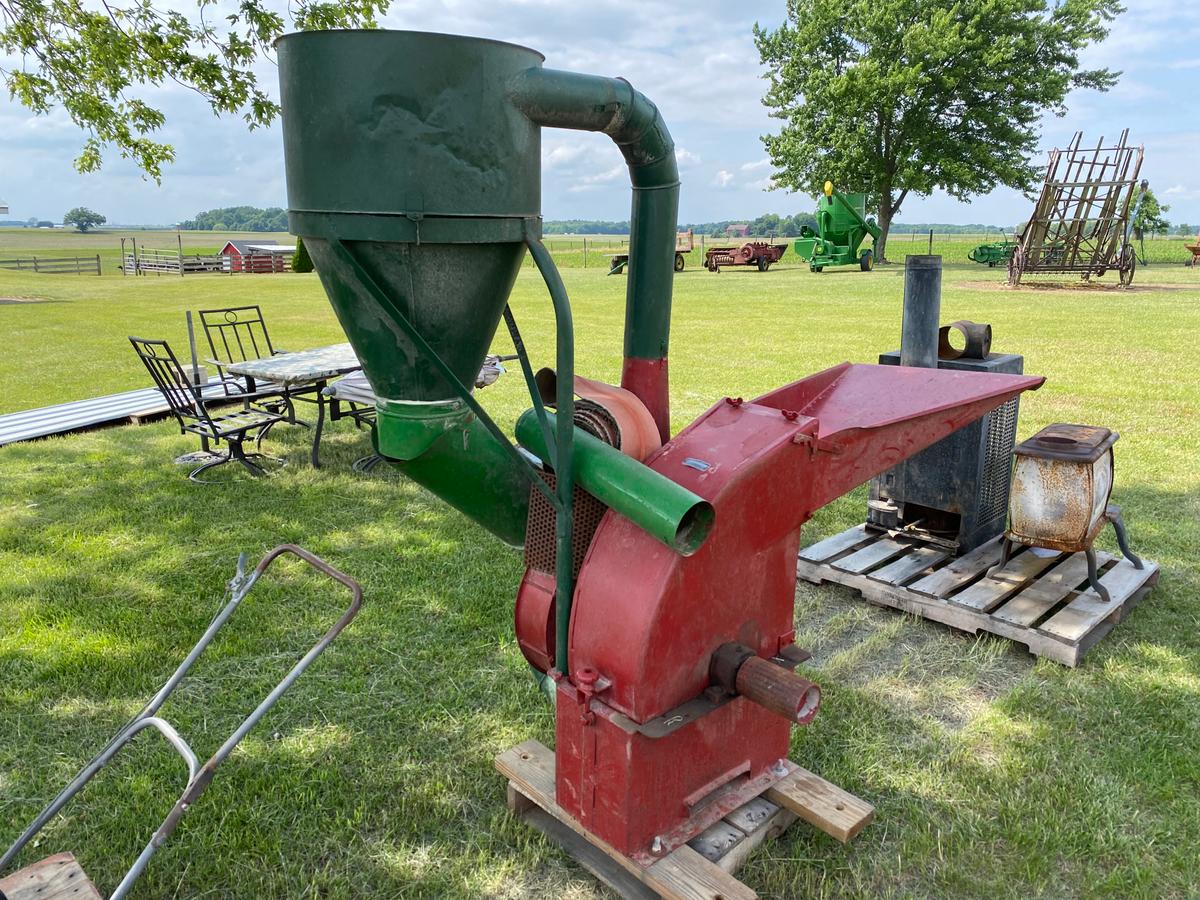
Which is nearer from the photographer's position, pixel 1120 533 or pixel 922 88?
pixel 1120 533

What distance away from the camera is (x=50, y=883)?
2.19 m

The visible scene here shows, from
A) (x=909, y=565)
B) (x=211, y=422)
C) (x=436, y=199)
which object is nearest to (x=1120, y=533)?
(x=909, y=565)

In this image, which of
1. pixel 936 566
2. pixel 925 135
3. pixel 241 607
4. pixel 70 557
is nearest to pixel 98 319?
pixel 70 557

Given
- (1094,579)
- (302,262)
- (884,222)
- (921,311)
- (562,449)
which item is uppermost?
(884,222)

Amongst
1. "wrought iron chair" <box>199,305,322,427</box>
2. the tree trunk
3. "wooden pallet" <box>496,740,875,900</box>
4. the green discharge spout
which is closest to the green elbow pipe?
the green discharge spout

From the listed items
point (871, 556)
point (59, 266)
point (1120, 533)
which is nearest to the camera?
point (1120, 533)

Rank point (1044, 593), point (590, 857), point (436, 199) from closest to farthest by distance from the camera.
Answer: point (436, 199) < point (590, 857) < point (1044, 593)

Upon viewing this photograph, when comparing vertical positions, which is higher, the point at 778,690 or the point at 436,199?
the point at 436,199

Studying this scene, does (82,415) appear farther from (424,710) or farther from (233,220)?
(233,220)

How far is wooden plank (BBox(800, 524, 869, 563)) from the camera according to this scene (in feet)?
14.6

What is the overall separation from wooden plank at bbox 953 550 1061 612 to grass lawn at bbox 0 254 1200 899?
0.19m

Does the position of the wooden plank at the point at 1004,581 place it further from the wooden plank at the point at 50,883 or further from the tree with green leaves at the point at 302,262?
the wooden plank at the point at 50,883

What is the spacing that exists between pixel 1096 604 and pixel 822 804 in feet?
7.09

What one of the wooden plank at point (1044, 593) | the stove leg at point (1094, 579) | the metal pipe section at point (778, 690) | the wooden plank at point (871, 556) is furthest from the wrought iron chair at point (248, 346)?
the stove leg at point (1094, 579)
